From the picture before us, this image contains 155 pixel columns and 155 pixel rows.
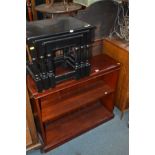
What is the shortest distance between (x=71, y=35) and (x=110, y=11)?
707 mm

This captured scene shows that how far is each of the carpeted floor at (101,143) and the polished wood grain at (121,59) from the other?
0.23 meters

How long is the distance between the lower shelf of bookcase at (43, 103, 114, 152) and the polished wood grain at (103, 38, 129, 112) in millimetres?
201

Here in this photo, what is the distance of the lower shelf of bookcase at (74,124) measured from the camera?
1574mm

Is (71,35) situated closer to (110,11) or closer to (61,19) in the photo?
(61,19)

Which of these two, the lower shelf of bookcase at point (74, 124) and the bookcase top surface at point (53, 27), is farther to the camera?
the lower shelf of bookcase at point (74, 124)

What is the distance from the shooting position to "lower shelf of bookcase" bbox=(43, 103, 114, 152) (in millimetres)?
1574

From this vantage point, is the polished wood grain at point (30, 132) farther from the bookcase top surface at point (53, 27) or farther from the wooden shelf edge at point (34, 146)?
the bookcase top surface at point (53, 27)

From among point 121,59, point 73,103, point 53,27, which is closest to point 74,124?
point 73,103

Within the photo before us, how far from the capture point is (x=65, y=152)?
60.0 inches

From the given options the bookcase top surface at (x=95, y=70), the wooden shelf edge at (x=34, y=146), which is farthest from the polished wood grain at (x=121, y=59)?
the wooden shelf edge at (x=34, y=146)

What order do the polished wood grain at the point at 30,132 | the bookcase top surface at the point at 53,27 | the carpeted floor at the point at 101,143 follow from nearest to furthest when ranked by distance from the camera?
1. the bookcase top surface at the point at 53,27
2. the polished wood grain at the point at 30,132
3. the carpeted floor at the point at 101,143

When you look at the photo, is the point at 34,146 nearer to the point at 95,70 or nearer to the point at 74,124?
the point at 74,124

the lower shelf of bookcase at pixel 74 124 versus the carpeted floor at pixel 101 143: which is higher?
the lower shelf of bookcase at pixel 74 124
